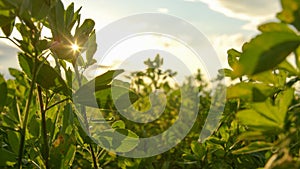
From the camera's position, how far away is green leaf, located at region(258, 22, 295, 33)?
0.53 meters

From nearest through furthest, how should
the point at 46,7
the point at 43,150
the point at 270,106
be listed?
the point at 270,106 → the point at 46,7 → the point at 43,150

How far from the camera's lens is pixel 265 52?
473mm

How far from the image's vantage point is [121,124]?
1294 mm

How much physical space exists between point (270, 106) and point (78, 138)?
0.76 m

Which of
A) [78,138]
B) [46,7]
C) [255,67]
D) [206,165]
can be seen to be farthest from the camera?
[206,165]

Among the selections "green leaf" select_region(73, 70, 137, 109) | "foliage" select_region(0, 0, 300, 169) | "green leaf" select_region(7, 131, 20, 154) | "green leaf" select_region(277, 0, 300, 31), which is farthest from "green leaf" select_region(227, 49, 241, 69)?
"green leaf" select_region(7, 131, 20, 154)

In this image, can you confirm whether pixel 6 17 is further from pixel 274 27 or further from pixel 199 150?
pixel 199 150

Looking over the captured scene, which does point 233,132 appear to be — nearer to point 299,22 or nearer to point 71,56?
point 71,56

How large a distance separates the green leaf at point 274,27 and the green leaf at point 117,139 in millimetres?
679

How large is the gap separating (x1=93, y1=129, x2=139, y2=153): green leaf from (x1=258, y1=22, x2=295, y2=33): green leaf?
679 millimetres

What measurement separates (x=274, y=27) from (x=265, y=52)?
0.08m

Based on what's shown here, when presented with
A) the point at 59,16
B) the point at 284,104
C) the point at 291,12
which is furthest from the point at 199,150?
the point at 291,12

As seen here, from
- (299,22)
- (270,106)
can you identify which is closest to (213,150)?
(270,106)

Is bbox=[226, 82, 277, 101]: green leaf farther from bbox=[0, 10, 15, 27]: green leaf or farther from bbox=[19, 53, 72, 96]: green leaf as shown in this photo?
bbox=[0, 10, 15, 27]: green leaf
